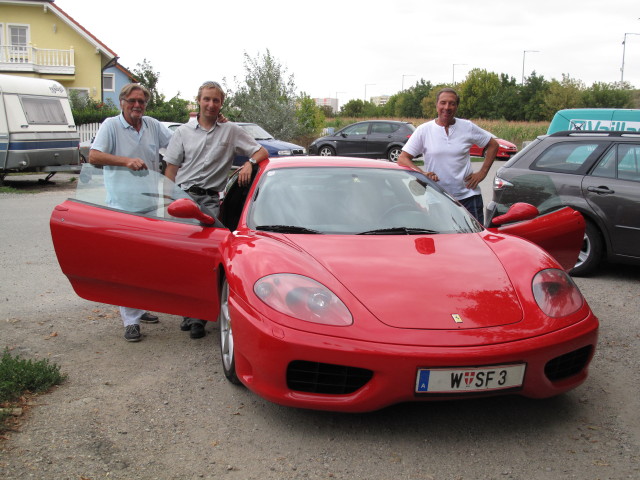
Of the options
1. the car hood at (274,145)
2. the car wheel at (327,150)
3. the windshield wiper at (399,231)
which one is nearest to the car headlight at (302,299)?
the windshield wiper at (399,231)

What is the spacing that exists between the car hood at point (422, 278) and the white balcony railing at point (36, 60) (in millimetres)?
35291

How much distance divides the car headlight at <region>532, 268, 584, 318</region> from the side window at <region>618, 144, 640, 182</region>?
3.42 meters

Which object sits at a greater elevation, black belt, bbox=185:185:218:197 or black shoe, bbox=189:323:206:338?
black belt, bbox=185:185:218:197

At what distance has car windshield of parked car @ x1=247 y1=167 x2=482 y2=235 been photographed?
399 cm

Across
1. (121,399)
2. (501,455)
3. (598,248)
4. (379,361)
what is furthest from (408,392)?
(598,248)

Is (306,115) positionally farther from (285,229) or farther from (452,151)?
(285,229)

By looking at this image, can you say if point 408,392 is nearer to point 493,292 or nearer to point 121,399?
point 493,292

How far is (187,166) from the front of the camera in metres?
5.18

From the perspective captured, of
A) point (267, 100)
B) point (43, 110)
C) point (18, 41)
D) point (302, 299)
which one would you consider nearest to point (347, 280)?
point (302, 299)

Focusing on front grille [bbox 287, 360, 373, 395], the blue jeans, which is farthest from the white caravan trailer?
Result: front grille [bbox 287, 360, 373, 395]

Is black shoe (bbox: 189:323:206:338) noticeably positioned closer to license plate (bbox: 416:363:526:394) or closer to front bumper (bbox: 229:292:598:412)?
front bumper (bbox: 229:292:598:412)

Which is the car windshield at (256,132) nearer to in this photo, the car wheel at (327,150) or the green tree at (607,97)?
the car wheel at (327,150)

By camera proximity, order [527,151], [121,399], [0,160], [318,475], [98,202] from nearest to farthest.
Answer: [318,475] < [121,399] < [98,202] < [527,151] < [0,160]

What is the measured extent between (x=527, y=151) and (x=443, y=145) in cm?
187
